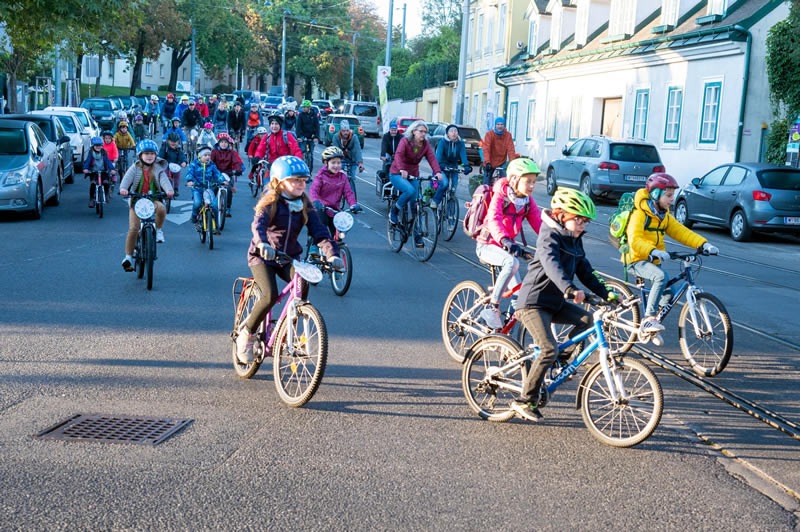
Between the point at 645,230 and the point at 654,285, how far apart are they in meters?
0.47

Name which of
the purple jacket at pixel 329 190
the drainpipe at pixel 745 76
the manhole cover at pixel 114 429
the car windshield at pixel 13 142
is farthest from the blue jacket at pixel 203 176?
the drainpipe at pixel 745 76

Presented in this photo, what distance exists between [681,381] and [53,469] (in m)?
4.53

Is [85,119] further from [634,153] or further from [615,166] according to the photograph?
[634,153]

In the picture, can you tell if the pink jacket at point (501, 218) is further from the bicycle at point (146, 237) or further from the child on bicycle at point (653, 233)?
the bicycle at point (146, 237)

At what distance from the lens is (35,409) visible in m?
5.96

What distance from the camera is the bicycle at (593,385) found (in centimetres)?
542

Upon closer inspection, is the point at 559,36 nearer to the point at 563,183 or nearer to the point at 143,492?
the point at 563,183

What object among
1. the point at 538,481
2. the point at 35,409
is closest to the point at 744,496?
the point at 538,481

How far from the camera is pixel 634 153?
24234mm

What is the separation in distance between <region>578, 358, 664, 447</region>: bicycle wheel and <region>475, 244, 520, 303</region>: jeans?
1699 mm

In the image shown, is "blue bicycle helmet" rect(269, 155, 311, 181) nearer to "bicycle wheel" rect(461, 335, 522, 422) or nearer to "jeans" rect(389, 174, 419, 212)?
"bicycle wheel" rect(461, 335, 522, 422)

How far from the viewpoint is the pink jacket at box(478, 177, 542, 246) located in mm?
7559

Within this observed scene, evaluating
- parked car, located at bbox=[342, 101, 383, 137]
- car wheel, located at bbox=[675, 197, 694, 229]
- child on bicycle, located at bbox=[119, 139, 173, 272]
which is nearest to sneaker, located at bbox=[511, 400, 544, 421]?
child on bicycle, located at bbox=[119, 139, 173, 272]

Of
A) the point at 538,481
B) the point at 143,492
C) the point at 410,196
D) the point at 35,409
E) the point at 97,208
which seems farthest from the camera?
the point at 97,208
